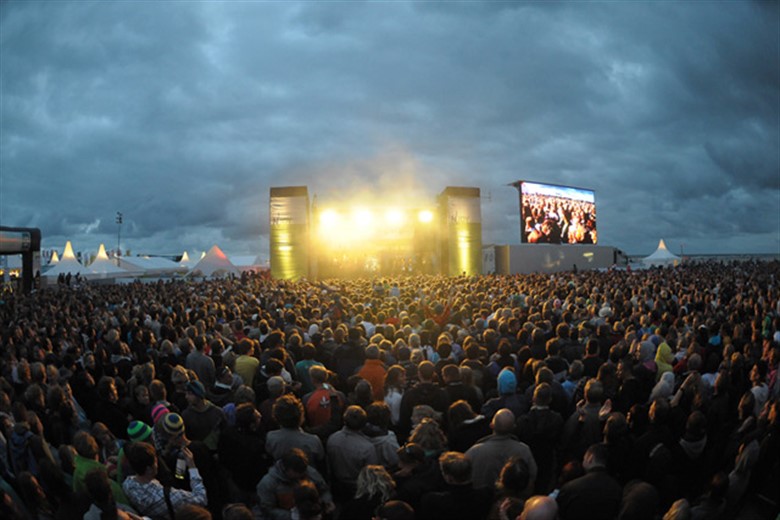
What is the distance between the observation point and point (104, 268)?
40.6m

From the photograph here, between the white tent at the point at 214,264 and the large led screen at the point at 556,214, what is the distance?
74.4ft

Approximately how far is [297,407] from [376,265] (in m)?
33.0

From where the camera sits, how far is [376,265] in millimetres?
36875

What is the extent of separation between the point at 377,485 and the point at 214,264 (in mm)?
38232

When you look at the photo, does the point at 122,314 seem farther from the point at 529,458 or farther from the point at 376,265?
the point at 376,265

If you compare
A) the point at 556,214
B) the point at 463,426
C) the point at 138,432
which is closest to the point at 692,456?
the point at 463,426

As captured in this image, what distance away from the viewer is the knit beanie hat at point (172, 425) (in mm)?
3498

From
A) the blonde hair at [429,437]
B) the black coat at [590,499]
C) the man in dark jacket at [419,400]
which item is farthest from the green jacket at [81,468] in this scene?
the black coat at [590,499]

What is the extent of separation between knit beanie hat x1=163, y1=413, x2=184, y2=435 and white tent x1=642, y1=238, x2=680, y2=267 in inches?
2034

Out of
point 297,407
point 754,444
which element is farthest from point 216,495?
point 754,444

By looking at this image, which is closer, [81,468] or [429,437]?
[81,468]

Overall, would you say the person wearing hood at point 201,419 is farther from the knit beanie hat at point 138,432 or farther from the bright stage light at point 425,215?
the bright stage light at point 425,215

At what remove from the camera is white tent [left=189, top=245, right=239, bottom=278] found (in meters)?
38.7

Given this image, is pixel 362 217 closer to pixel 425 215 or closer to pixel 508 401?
pixel 425 215
